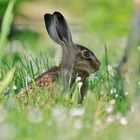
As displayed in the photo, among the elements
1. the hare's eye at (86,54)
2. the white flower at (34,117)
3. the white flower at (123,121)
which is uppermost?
the white flower at (34,117)

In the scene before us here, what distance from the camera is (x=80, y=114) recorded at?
4918 mm

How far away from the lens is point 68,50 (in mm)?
7531

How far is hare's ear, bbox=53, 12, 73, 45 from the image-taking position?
7246 millimetres

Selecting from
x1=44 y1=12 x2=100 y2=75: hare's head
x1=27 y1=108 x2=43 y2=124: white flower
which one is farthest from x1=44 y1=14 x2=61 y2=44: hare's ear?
x1=27 y1=108 x2=43 y2=124: white flower

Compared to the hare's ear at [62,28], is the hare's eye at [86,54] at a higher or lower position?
lower

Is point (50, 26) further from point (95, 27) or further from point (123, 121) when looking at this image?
point (95, 27)

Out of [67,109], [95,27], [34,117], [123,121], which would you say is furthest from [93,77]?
[95,27]

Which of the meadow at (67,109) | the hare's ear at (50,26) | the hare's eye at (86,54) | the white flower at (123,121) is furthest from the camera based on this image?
the hare's eye at (86,54)

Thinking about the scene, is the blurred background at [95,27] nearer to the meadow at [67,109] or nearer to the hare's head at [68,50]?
the hare's head at [68,50]

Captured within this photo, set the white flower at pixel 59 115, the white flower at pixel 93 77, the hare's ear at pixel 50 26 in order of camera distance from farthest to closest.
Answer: the hare's ear at pixel 50 26 < the white flower at pixel 93 77 < the white flower at pixel 59 115

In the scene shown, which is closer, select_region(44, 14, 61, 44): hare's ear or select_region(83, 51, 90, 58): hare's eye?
select_region(44, 14, 61, 44): hare's ear

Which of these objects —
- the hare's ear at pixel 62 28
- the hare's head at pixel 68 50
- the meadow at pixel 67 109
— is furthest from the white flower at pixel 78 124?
the hare's ear at pixel 62 28

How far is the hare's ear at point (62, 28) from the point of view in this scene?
23.8 feet

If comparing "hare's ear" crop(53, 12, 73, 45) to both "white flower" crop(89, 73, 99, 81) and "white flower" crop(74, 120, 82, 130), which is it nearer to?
"white flower" crop(89, 73, 99, 81)
